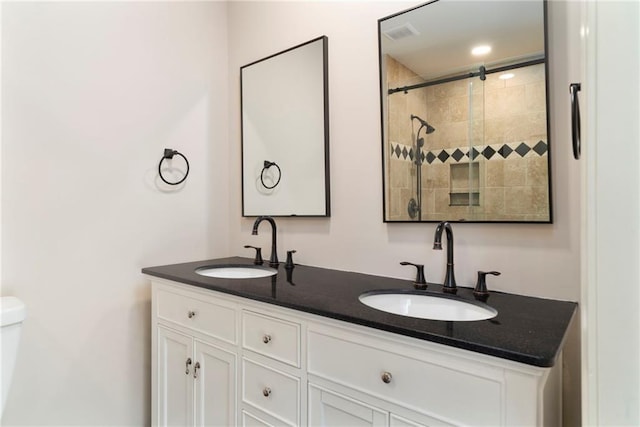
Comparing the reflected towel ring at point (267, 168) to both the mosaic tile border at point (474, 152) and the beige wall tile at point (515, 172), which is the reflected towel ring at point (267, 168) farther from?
the beige wall tile at point (515, 172)

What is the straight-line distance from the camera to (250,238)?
203cm

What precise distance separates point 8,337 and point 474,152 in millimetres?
1780

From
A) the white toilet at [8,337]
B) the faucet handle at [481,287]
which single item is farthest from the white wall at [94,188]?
the faucet handle at [481,287]

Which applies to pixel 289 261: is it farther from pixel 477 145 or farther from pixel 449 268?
pixel 477 145

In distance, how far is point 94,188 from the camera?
1.62m

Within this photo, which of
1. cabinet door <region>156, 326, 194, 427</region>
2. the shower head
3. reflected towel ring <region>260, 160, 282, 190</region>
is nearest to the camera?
the shower head

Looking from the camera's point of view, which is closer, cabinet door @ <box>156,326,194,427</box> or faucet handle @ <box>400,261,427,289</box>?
faucet handle @ <box>400,261,427,289</box>

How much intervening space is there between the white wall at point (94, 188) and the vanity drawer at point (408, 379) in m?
1.16

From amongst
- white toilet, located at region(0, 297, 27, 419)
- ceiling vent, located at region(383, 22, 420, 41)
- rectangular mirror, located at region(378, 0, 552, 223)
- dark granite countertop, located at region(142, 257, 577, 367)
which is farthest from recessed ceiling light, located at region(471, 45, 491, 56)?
white toilet, located at region(0, 297, 27, 419)

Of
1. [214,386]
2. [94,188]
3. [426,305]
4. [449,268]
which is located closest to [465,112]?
[449,268]

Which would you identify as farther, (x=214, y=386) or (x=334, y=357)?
(x=214, y=386)

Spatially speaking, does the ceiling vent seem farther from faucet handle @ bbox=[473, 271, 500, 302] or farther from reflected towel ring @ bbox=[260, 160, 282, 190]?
faucet handle @ bbox=[473, 271, 500, 302]

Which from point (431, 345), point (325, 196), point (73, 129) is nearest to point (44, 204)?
point (73, 129)

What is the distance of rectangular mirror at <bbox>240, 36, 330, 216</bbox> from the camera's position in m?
1.70
